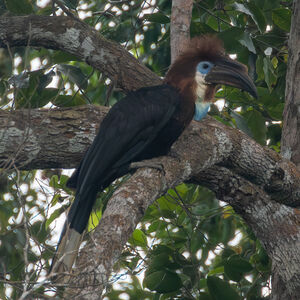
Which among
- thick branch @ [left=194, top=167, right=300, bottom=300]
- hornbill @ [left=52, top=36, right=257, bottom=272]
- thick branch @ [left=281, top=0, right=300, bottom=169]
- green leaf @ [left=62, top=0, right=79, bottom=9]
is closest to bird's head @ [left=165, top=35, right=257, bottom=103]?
hornbill @ [left=52, top=36, right=257, bottom=272]

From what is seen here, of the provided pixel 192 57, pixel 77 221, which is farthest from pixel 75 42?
pixel 77 221

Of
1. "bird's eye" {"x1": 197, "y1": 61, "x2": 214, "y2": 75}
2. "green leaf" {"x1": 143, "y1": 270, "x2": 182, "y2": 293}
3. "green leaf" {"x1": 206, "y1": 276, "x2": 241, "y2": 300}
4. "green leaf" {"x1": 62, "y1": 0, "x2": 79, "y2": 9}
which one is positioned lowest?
"green leaf" {"x1": 206, "y1": 276, "x2": 241, "y2": 300}

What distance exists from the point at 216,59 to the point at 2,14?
4.45ft

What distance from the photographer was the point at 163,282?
3.23 meters

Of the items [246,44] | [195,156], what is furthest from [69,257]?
[246,44]

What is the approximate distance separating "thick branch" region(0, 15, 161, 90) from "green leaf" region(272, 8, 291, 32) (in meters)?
1.04

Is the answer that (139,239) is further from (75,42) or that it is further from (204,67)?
(75,42)

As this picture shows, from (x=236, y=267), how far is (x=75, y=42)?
1637 mm

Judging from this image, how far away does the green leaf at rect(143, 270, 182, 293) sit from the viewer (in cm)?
324

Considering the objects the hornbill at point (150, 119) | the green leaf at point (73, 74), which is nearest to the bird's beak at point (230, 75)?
the hornbill at point (150, 119)

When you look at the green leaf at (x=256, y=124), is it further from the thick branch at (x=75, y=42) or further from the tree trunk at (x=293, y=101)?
Result: the thick branch at (x=75, y=42)

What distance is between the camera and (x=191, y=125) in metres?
3.52

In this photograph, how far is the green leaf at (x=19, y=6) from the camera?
3334mm

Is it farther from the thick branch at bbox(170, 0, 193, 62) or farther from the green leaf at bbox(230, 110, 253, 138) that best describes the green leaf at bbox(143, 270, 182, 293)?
the thick branch at bbox(170, 0, 193, 62)
